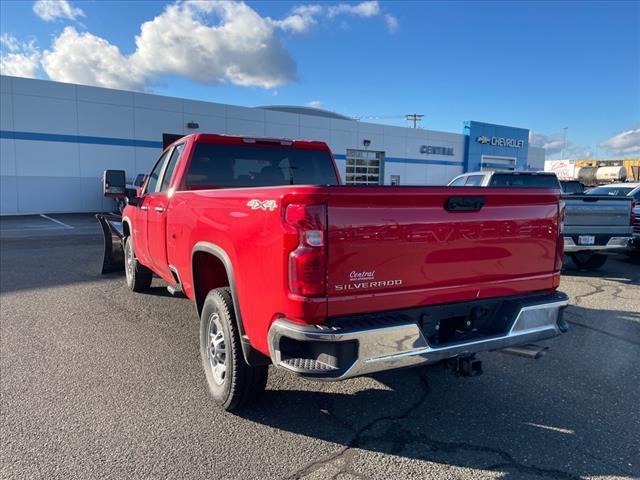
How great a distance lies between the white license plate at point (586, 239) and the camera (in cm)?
779

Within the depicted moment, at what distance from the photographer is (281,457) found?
109 inches

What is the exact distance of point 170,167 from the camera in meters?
5.03

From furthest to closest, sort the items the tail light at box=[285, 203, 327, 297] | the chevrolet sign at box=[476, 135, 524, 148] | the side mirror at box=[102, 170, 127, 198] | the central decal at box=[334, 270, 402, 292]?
1. the chevrolet sign at box=[476, 135, 524, 148]
2. the side mirror at box=[102, 170, 127, 198]
3. the central decal at box=[334, 270, 402, 292]
4. the tail light at box=[285, 203, 327, 297]

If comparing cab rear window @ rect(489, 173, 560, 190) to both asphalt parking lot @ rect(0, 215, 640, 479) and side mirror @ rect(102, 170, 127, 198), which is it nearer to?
asphalt parking lot @ rect(0, 215, 640, 479)

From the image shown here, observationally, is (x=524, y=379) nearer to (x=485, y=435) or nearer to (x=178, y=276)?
(x=485, y=435)

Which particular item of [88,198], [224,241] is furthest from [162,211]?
[88,198]

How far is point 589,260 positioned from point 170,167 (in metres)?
8.39

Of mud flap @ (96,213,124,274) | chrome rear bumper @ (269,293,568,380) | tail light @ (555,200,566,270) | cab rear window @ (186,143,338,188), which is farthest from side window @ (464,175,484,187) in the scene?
chrome rear bumper @ (269,293,568,380)

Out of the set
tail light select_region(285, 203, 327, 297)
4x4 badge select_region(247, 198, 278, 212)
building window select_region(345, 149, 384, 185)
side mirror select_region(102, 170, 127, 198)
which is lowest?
tail light select_region(285, 203, 327, 297)

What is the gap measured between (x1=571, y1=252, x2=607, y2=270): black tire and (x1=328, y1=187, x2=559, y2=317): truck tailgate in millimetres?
6887

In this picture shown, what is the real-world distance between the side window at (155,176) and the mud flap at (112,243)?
215 cm

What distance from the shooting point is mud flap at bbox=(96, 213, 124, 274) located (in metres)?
7.58

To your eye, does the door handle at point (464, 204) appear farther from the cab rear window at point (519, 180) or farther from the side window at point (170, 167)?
the cab rear window at point (519, 180)

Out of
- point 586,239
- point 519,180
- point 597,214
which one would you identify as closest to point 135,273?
point 586,239
